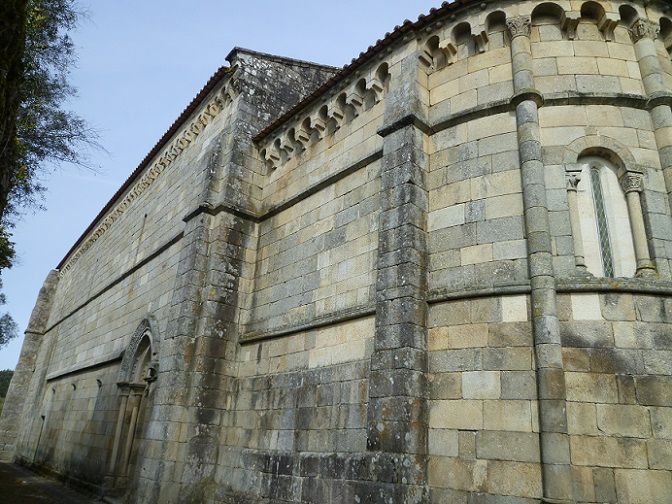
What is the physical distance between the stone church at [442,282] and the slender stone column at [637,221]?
2 centimetres

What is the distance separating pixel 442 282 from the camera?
5809 millimetres

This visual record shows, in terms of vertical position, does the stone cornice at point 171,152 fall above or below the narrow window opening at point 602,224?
above

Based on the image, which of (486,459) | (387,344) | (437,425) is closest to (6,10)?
(387,344)

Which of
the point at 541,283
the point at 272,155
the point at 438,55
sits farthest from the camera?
the point at 272,155

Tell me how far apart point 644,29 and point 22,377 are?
2626 cm

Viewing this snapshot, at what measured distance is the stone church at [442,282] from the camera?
483cm

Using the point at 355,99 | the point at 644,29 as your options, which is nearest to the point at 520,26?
the point at 644,29

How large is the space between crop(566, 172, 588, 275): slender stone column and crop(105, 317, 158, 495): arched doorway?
8185 millimetres

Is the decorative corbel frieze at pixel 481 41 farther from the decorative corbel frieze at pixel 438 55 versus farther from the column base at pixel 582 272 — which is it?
the column base at pixel 582 272

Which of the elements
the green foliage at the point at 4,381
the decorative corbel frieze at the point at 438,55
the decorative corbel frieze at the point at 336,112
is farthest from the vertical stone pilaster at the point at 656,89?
the green foliage at the point at 4,381

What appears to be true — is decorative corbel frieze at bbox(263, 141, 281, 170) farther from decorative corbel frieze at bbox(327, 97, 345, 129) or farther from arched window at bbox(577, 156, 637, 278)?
arched window at bbox(577, 156, 637, 278)

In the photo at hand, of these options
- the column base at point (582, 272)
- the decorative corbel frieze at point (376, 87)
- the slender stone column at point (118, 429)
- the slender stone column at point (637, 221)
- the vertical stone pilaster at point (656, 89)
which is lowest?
the slender stone column at point (118, 429)

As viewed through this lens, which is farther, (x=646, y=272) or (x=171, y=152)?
(x=171, y=152)

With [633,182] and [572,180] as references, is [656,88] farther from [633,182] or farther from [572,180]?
[572,180]
